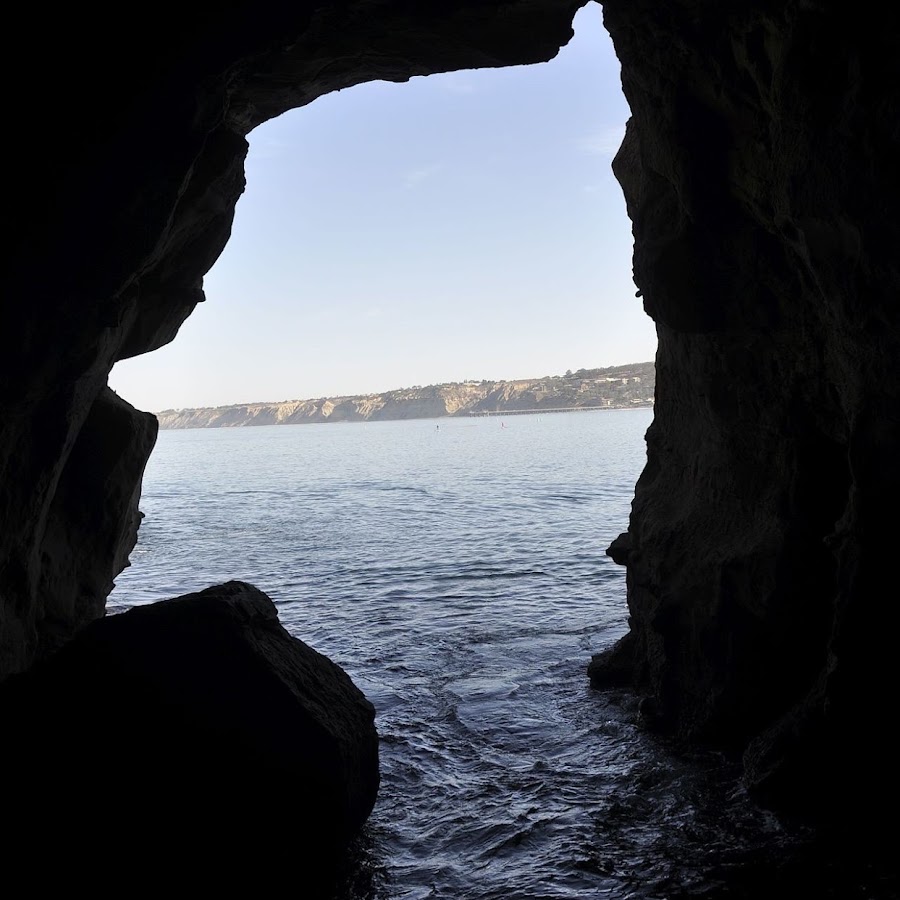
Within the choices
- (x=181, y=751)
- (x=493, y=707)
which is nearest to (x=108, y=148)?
(x=181, y=751)

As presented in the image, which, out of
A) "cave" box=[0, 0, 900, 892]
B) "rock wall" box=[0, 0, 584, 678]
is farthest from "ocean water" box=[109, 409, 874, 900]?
"rock wall" box=[0, 0, 584, 678]

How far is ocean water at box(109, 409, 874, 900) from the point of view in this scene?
6535 mm

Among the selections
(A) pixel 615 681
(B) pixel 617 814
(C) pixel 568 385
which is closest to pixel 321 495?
(A) pixel 615 681

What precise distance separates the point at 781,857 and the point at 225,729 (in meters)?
4.44

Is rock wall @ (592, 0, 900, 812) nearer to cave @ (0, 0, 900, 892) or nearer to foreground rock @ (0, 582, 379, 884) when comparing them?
cave @ (0, 0, 900, 892)

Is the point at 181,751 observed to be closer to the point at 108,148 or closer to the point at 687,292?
the point at 108,148

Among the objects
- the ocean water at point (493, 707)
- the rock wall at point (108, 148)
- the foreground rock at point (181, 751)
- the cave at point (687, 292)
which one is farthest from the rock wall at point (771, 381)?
the foreground rock at point (181, 751)

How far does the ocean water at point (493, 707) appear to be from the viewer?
6.54 metres

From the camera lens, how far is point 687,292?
28.5ft

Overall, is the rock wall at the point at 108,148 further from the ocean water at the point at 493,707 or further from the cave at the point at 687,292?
the ocean water at the point at 493,707

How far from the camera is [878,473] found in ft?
20.7

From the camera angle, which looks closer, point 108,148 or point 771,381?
point 108,148

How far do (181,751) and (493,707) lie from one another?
5.35 meters

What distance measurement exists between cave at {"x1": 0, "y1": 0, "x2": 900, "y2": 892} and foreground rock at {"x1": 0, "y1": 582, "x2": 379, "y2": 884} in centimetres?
→ 154
